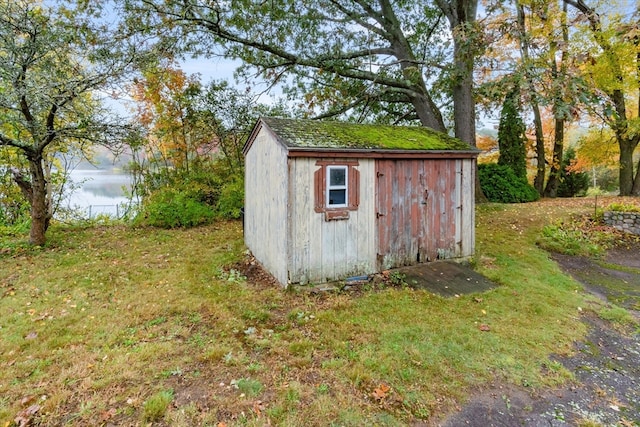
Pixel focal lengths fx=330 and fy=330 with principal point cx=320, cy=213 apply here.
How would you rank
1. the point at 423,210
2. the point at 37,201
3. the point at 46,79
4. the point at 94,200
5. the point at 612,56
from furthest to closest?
the point at 94,200 → the point at 612,56 → the point at 37,201 → the point at 46,79 → the point at 423,210

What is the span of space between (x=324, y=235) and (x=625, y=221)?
9.38m

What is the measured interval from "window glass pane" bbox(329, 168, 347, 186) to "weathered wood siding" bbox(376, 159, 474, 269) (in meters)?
0.71

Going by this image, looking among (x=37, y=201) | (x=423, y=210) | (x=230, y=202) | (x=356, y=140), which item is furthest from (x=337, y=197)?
(x=37, y=201)

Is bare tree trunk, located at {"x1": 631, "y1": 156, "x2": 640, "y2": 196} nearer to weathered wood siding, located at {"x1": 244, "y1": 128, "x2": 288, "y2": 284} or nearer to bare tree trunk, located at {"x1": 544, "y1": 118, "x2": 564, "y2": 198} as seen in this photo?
bare tree trunk, located at {"x1": 544, "y1": 118, "x2": 564, "y2": 198}

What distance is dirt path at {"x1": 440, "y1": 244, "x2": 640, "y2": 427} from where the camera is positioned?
10.2 feet

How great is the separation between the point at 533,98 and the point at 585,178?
13.9 meters

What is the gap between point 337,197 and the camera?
5.96 metres

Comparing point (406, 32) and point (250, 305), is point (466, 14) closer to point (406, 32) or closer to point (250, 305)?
point (406, 32)

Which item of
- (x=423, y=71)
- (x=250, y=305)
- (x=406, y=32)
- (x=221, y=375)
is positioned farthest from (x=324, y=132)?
(x=406, y=32)

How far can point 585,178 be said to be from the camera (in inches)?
Answer: 719

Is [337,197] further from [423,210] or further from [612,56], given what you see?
[612,56]

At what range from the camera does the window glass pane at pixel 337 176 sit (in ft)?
19.3

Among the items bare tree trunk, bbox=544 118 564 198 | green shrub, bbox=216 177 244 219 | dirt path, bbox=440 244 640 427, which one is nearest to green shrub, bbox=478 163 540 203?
bare tree trunk, bbox=544 118 564 198

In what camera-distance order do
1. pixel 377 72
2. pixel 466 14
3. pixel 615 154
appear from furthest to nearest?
pixel 615 154 → pixel 377 72 → pixel 466 14
